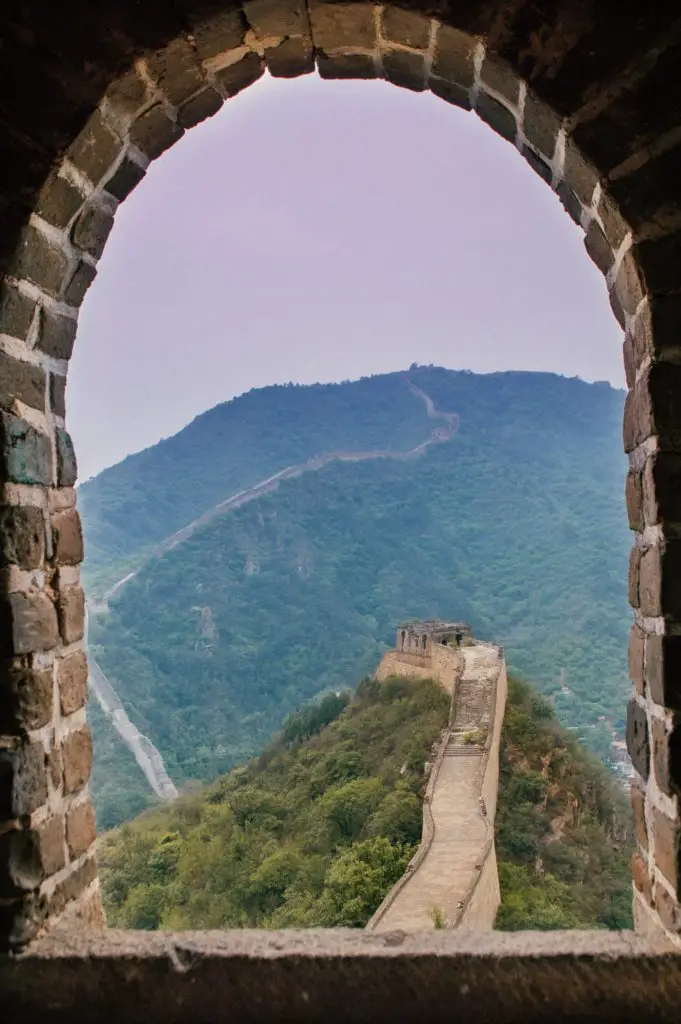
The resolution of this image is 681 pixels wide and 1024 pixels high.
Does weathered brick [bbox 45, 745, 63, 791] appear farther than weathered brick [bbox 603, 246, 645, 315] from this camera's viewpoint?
Yes

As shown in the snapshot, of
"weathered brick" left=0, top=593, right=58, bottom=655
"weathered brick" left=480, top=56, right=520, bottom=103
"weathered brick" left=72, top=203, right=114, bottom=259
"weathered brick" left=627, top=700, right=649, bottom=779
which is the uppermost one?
"weathered brick" left=480, top=56, right=520, bottom=103

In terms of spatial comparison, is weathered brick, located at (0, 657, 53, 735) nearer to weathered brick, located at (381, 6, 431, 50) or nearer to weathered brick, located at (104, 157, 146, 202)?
weathered brick, located at (104, 157, 146, 202)

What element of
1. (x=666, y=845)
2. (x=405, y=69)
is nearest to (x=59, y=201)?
(x=405, y=69)

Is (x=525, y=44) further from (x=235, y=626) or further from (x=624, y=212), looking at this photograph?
(x=235, y=626)

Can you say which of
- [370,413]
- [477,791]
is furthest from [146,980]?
[370,413]

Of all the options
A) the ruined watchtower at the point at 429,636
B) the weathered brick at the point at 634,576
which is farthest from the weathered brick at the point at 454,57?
the ruined watchtower at the point at 429,636

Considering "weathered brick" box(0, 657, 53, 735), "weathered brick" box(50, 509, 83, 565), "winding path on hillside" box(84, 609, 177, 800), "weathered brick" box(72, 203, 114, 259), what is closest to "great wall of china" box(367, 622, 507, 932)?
"weathered brick" box(0, 657, 53, 735)

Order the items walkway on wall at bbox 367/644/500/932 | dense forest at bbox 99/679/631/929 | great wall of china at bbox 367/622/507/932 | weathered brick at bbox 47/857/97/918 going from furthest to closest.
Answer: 1. dense forest at bbox 99/679/631/929
2. great wall of china at bbox 367/622/507/932
3. walkway on wall at bbox 367/644/500/932
4. weathered brick at bbox 47/857/97/918

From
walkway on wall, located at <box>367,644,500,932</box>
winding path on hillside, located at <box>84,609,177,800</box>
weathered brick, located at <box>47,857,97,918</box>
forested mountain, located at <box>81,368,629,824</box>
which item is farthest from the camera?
forested mountain, located at <box>81,368,629,824</box>
